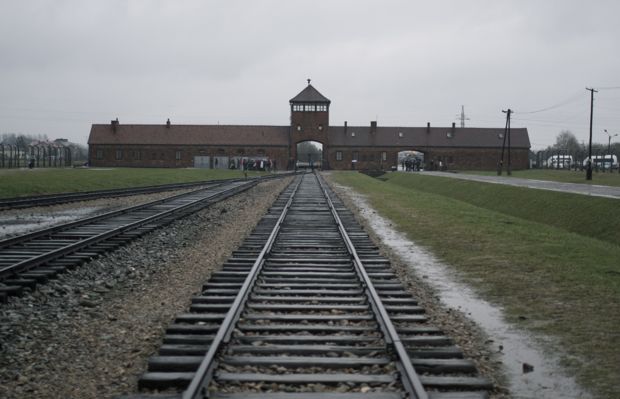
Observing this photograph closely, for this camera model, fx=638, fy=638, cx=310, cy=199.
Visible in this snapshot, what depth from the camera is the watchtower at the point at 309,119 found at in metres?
90.6

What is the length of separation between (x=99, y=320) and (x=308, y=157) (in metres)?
102

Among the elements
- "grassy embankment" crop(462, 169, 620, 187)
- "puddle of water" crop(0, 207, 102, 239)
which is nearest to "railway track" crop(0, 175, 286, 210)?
"puddle of water" crop(0, 207, 102, 239)

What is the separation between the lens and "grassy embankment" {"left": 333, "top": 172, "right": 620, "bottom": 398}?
256 inches

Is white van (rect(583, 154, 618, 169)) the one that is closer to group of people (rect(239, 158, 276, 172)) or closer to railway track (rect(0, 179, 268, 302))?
group of people (rect(239, 158, 276, 172))

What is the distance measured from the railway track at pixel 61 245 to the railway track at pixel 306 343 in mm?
2465

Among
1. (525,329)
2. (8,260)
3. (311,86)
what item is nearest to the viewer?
(525,329)

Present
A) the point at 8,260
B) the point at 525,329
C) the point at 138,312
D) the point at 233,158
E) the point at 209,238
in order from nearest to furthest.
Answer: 1. the point at 525,329
2. the point at 138,312
3. the point at 8,260
4. the point at 209,238
5. the point at 233,158

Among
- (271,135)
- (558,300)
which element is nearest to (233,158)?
(271,135)

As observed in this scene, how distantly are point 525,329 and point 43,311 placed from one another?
552 centimetres

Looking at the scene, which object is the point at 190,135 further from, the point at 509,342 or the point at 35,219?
the point at 509,342

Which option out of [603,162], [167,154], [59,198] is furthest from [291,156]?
[59,198]

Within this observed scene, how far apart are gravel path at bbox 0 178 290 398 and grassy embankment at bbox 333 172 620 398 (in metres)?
4.06

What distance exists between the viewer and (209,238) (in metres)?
14.6

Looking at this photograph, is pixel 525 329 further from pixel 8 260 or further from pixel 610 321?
pixel 8 260
